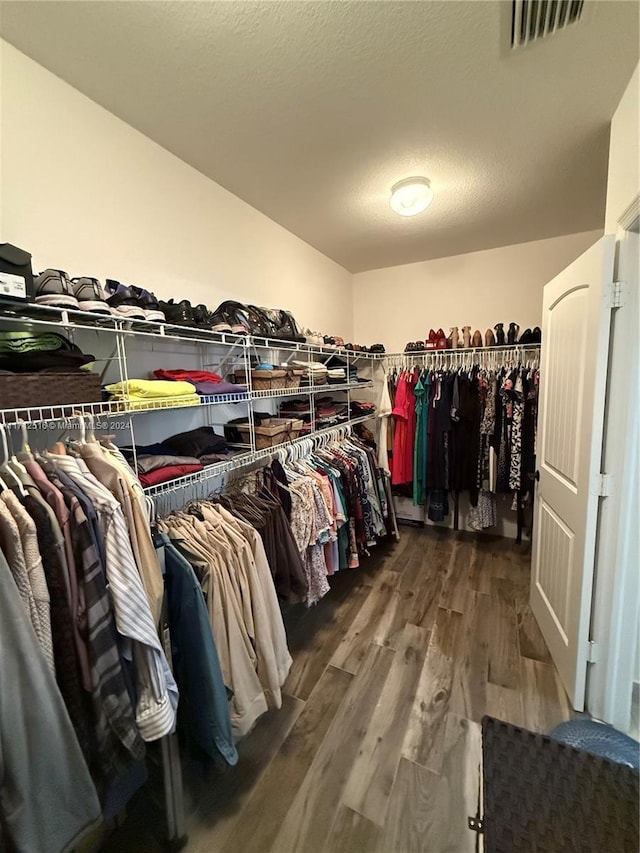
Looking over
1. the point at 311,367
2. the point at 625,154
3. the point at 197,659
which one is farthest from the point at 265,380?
the point at 625,154

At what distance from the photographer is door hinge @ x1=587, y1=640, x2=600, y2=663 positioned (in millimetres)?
1498

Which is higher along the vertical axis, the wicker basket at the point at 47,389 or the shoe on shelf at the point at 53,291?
the shoe on shelf at the point at 53,291

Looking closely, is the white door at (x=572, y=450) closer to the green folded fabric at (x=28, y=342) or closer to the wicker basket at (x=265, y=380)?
the wicker basket at (x=265, y=380)

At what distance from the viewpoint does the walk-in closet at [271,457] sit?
0.84 metres

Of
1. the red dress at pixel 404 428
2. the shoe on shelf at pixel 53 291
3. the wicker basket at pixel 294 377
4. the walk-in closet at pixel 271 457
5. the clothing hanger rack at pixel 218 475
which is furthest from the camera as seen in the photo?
the red dress at pixel 404 428

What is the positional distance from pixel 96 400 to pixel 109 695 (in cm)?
82

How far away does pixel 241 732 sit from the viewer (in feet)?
3.89

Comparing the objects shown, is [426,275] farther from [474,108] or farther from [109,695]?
[109,695]

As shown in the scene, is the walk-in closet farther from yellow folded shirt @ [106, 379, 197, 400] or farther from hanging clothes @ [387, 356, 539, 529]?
hanging clothes @ [387, 356, 539, 529]

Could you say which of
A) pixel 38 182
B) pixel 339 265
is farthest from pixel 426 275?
pixel 38 182

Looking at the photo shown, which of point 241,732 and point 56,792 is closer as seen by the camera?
point 56,792

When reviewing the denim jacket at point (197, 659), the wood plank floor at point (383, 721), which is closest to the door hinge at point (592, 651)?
the wood plank floor at point (383, 721)

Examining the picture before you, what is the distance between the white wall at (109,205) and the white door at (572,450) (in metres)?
1.81

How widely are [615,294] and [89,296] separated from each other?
1972 mm
